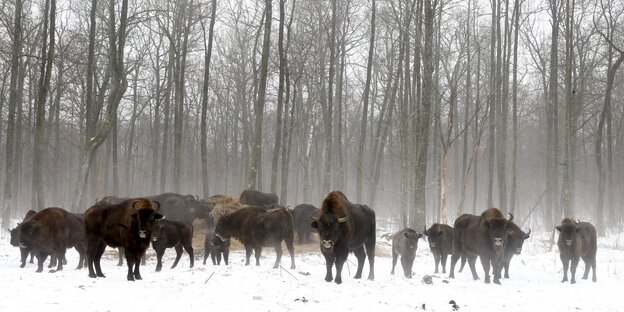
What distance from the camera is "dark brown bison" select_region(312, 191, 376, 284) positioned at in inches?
437

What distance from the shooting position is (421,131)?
2070cm

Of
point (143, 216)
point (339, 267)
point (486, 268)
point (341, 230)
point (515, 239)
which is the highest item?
point (143, 216)

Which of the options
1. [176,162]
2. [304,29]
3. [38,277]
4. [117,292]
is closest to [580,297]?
[117,292]

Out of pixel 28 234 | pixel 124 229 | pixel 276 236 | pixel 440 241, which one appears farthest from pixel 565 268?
pixel 28 234

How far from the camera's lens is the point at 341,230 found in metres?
11.5

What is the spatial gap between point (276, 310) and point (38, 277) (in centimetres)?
577

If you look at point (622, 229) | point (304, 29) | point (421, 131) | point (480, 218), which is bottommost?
point (622, 229)

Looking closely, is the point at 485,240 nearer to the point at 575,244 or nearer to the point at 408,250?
the point at 408,250

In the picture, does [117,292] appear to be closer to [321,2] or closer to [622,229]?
[321,2]

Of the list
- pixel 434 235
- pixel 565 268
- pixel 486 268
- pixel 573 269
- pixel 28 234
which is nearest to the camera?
pixel 28 234

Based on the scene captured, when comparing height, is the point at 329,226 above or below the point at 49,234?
above

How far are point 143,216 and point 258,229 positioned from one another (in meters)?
5.03

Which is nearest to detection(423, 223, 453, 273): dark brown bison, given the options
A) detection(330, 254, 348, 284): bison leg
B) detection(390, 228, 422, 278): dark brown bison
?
detection(390, 228, 422, 278): dark brown bison

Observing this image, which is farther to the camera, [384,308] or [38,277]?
[38,277]
